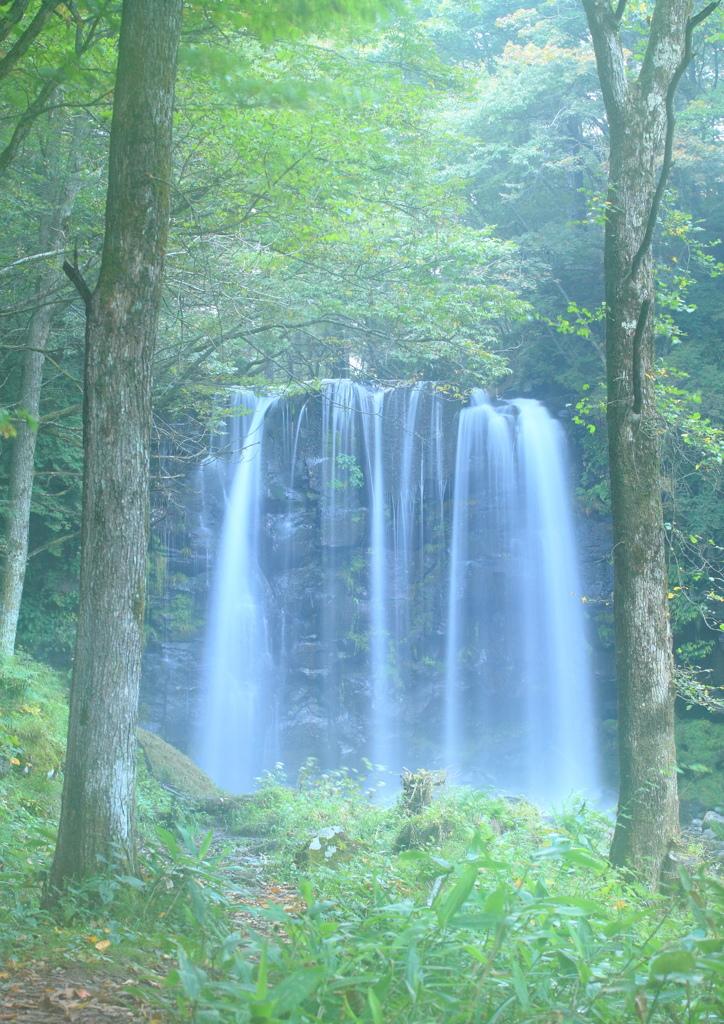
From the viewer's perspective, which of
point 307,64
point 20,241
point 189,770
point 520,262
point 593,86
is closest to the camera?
point 307,64

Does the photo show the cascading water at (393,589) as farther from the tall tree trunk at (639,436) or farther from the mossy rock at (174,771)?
the tall tree trunk at (639,436)

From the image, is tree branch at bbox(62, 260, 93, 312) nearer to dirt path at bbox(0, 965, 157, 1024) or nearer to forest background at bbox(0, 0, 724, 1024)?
forest background at bbox(0, 0, 724, 1024)

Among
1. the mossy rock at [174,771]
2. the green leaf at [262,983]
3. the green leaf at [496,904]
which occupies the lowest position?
the mossy rock at [174,771]

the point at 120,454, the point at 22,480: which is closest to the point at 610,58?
the point at 120,454

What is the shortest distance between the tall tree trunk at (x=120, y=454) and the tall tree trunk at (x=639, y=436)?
10.3 feet

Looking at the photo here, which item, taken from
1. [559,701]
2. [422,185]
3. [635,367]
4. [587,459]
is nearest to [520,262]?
[587,459]

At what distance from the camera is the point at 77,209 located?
852cm

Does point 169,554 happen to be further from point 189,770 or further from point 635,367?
point 635,367

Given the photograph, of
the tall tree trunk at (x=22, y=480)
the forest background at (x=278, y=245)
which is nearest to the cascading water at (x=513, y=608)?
the forest background at (x=278, y=245)

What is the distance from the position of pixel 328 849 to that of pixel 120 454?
3.61 m

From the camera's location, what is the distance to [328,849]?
559 centimetres

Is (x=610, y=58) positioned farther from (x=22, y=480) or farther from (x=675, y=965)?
(x=22, y=480)

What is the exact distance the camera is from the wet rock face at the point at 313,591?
15797mm

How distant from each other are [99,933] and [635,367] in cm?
451
